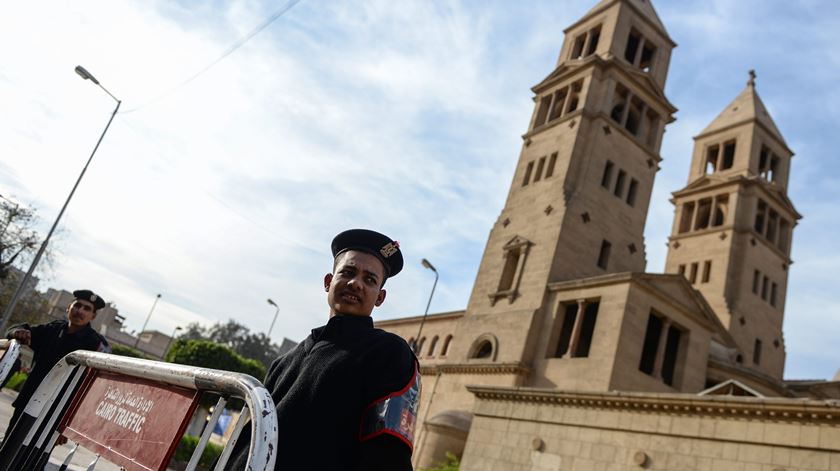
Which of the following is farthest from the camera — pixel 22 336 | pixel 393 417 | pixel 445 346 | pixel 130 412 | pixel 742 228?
pixel 742 228

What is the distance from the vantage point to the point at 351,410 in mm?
2305

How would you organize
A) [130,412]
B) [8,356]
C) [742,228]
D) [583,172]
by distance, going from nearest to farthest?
1. [130,412]
2. [8,356]
3. [583,172]
4. [742,228]

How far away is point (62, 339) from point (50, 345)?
141 mm

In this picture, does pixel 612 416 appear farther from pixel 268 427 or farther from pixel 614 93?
pixel 614 93

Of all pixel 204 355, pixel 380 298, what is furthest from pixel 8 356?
pixel 204 355

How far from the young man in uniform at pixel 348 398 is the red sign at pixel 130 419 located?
0.29 m

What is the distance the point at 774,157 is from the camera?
138 feet

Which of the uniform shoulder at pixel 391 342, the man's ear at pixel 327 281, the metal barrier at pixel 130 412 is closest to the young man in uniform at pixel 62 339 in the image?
the metal barrier at pixel 130 412

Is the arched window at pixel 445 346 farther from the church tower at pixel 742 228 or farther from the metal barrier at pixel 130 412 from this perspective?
the metal barrier at pixel 130 412

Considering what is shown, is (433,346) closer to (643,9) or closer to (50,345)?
(643,9)

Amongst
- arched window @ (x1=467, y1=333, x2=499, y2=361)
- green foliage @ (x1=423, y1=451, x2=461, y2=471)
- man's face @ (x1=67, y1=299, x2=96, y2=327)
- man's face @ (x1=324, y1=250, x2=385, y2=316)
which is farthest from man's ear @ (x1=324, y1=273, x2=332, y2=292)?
arched window @ (x1=467, y1=333, x2=499, y2=361)

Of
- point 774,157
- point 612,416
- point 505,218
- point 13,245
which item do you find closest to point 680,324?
point 505,218

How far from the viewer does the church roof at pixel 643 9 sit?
3462 cm

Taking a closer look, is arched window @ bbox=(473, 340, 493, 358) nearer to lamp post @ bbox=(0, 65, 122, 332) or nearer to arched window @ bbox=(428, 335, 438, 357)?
arched window @ bbox=(428, 335, 438, 357)
